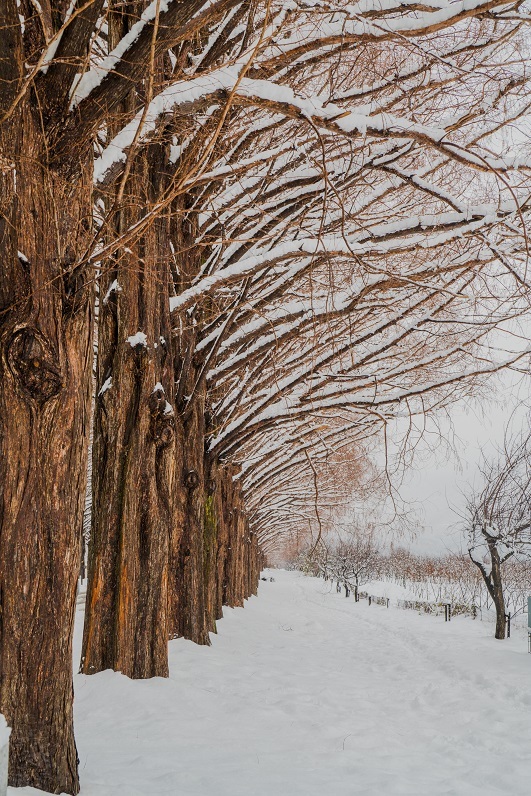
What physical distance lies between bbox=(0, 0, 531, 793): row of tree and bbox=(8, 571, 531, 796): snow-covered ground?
561 millimetres

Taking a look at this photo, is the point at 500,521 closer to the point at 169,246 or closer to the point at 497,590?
the point at 497,590

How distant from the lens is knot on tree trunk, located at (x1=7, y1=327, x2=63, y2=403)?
274 cm

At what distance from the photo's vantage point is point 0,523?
2.71 m

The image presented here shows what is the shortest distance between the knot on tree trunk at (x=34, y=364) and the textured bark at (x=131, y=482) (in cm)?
275

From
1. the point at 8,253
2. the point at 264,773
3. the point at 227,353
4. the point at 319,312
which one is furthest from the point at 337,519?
the point at 8,253

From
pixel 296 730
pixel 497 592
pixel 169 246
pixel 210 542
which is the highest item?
pixel 169 246

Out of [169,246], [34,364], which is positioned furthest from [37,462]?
[169,246]

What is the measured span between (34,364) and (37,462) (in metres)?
0.49

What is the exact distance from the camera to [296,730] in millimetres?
4711

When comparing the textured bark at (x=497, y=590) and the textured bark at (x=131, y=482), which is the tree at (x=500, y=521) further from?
the textured bark at (x=131, y=482)

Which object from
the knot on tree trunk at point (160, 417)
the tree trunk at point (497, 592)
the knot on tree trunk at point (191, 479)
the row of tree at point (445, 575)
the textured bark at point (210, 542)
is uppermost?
the knot on tree trunk at point (160, 417)

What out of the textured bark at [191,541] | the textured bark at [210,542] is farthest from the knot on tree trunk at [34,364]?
the textured bark at [210,542]

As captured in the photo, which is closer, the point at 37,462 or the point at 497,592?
the point at 37,462

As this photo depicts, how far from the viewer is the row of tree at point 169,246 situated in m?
2.77
